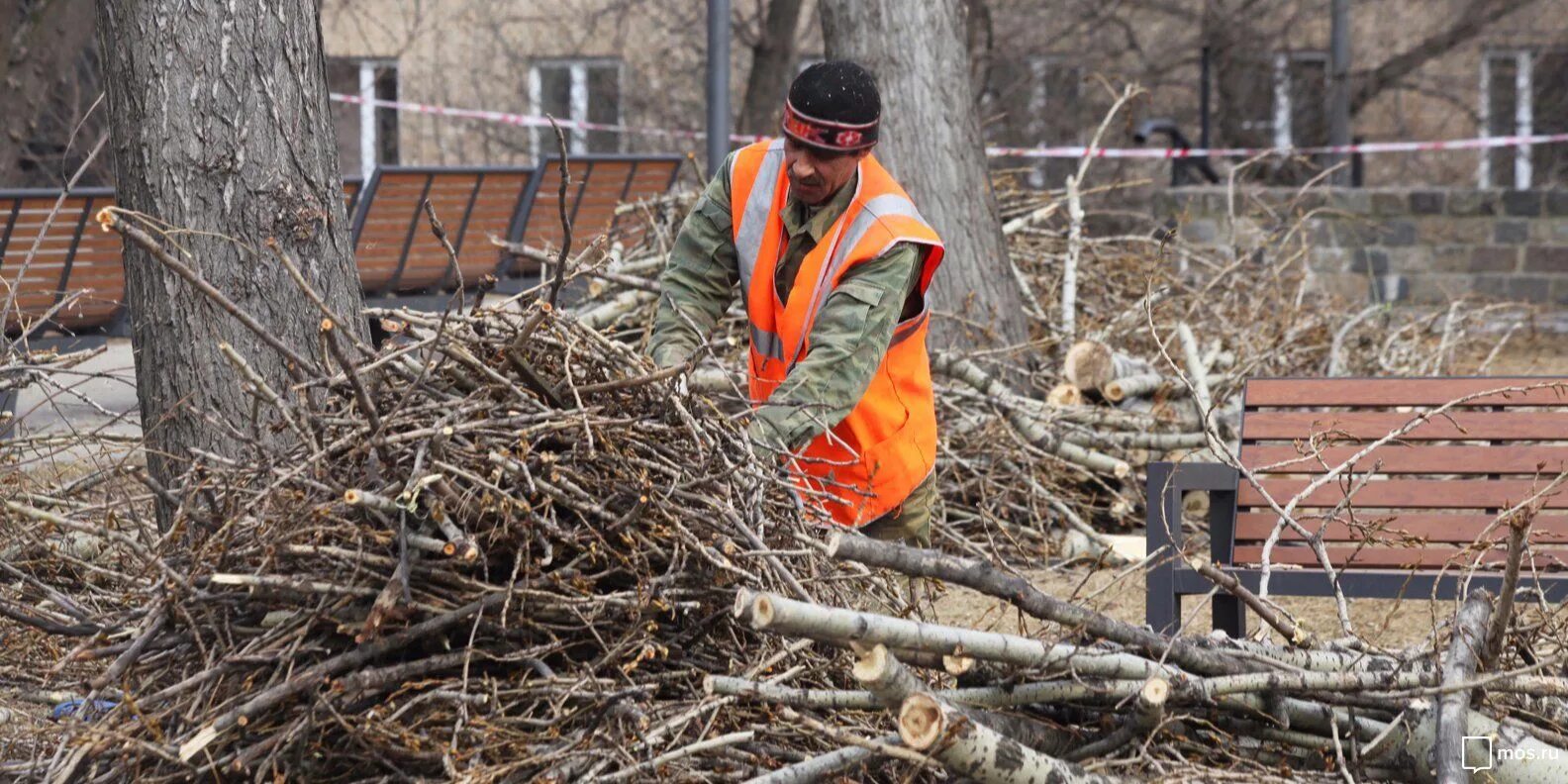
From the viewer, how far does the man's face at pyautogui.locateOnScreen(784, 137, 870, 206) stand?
4355 mm

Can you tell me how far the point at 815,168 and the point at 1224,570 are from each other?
1.50 metres

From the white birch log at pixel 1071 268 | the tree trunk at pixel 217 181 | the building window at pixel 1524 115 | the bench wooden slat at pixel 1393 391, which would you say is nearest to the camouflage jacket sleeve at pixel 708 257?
the tree trunk at pixel 217 181

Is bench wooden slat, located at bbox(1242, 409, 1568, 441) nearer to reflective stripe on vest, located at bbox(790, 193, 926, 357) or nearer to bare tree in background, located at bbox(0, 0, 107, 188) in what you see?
reflective stripe on vest, located at bbox(790, 193, 926, 357)

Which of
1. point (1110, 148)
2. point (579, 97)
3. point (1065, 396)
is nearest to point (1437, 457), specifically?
point (1065, 396)

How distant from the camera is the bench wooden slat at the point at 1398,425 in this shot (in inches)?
205

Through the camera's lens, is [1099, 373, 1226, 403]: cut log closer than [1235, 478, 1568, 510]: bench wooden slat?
No

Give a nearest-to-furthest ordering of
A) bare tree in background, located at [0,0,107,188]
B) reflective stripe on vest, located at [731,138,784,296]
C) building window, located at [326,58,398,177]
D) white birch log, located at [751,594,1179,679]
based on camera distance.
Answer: white birch log, located at [751,594,1179,679], reflective stripe on vest, located at [731,138,784,296], bare tree in background, located at [0,0,107,188], building window, located at [326,58,398,177]

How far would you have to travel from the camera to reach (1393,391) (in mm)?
5281

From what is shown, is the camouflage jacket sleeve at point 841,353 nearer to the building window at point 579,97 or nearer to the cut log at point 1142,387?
the cut log at point 1142,387

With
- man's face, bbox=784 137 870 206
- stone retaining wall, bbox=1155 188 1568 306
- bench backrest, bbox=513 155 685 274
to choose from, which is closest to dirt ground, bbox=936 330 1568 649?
man's face, bbox=784 137 870 206

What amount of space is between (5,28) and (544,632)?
30.7 feet

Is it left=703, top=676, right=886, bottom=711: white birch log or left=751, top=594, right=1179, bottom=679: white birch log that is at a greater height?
left=751, top=594, right=1179, bottom=679: white birch log

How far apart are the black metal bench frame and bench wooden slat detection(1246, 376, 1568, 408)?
1.52ft

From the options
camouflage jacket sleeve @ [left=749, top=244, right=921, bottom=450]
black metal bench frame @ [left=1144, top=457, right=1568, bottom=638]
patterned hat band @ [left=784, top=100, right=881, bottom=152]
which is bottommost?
black metal bench frame @ [left=1144, top=457, right=1568, bottom=638]
